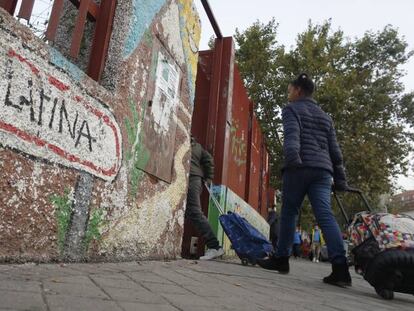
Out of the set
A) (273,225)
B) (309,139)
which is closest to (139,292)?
(309,139)

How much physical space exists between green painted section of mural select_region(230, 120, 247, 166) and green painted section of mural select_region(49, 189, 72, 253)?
4.52m

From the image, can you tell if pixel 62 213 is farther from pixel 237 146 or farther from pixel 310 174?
pixel 237 146

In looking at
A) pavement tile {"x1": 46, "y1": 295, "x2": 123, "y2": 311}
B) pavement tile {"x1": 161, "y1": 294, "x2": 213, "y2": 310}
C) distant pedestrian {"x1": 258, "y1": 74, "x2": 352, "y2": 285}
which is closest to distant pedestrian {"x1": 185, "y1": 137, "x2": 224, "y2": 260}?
→ distant pedestrian {"x1": 258, "y1": 74, "x2": 352, "y2": 285}

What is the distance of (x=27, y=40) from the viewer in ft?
6.86

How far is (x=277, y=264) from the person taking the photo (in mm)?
4254

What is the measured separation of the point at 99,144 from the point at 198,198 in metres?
2.32

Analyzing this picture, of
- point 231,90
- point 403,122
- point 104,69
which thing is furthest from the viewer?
point 403,122

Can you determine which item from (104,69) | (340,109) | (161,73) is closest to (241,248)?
(161,73)

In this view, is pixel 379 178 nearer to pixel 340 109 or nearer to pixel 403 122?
pixel 340 109

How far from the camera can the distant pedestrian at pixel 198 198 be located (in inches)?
185

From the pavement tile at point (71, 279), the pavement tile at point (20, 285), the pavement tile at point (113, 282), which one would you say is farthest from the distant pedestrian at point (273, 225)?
the pavement tile at point (20, 285)

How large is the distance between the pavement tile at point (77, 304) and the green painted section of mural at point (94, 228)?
3.41 ft

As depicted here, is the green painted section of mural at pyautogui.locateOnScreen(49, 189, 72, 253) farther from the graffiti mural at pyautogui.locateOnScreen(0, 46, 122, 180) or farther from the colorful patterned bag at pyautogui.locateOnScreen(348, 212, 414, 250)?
the colorful patterned bag at pyautogui.locateOnScreen(348, 212, 414, 250)

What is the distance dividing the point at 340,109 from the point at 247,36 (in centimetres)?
502
